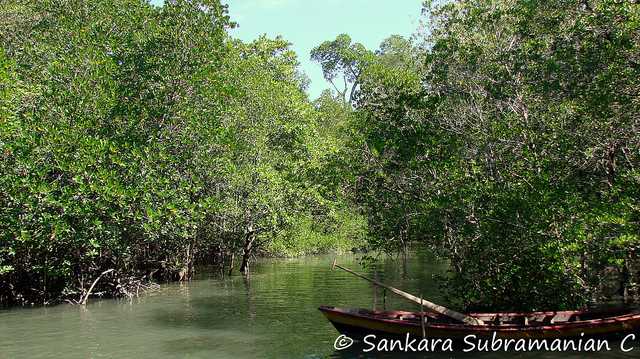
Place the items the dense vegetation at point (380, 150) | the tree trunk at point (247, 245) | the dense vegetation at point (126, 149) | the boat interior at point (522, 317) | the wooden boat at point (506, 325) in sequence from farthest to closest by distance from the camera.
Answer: the tree trunk at point (247, 245), the dense vegetation at point (126, 149), the dense vegetation at point (380, 150), the boat interior at point (522, 317), the wooden boat at point (506, 325)

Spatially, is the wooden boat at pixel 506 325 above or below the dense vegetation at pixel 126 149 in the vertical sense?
below

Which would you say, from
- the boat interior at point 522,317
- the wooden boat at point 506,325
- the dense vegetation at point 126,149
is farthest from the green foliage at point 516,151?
the dense vegetation at point 126,149

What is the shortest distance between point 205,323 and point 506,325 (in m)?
8.99

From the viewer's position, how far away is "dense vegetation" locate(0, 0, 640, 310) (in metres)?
14.4

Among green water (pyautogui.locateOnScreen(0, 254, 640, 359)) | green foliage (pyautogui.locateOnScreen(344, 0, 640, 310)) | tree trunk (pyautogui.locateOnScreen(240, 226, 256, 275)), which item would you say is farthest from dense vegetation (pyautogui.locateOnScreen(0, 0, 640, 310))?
green water (pyautogui.locateOnScreen(0, 254, 640, 359))

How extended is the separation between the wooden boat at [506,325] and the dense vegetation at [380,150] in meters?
1.19

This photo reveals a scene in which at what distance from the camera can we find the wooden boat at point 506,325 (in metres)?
12.7

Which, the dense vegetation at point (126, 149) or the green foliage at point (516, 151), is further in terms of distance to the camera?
the dense vegetation at point (126, 149)

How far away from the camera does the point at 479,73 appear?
1833cm

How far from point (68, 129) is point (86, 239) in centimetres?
389

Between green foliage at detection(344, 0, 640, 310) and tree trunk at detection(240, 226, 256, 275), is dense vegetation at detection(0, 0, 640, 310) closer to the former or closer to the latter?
green foliage at detection(344, 0, 640, 310)

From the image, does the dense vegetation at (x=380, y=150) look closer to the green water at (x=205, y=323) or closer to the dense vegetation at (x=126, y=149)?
the dense vegetation at (x=126, y=149)

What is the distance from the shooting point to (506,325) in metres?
13.1

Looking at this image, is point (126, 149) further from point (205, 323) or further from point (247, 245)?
point (247, 245)
